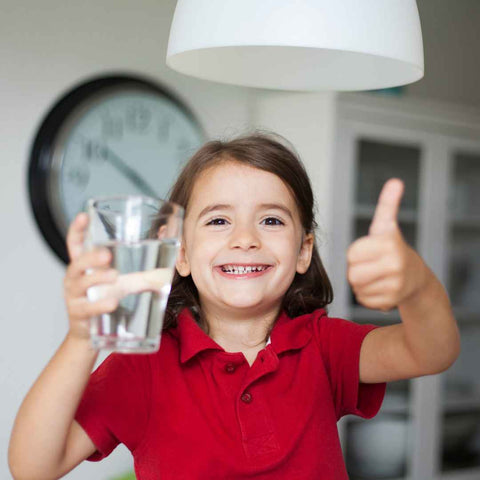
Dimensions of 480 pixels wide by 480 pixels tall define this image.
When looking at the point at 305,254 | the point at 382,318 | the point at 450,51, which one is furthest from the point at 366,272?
the point at 450,51

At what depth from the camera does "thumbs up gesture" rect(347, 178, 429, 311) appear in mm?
675

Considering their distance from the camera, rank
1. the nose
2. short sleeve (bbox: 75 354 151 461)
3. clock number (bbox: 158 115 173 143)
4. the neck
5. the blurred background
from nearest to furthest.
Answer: short sleeve (bbox: 75 354 151 461)
the nose
the neck
the blurred background
clock number (bbox: 158 115 173 143)

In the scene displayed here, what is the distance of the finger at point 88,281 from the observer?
69 cm

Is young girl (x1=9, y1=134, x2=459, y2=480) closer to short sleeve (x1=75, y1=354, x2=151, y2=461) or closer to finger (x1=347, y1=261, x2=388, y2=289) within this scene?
short sleeve (x1=75, y1=354, x2=151, y2=461)

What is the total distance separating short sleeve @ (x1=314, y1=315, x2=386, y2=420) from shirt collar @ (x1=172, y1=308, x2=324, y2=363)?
31 mm

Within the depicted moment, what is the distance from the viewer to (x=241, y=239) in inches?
42.9

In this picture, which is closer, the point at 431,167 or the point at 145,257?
the point at 145,257

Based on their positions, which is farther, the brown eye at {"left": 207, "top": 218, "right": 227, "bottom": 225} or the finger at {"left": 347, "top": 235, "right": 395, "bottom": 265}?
the brown eye at {"left": 207, "top": 218, "right": 227, "bottom": 225}

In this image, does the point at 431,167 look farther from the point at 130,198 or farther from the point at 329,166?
the point at 130,198

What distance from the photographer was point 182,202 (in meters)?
1.26

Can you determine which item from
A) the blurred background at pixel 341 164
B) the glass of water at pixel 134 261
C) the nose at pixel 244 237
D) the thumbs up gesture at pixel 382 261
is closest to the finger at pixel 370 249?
the thumbs up gesture at pixel 382 261

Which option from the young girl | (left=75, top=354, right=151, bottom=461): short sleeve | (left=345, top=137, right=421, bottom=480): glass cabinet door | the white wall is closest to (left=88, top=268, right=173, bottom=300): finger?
the young girl

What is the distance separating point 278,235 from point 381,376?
10.5 inches

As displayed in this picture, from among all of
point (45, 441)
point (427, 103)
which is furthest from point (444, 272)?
point (45, 441)
